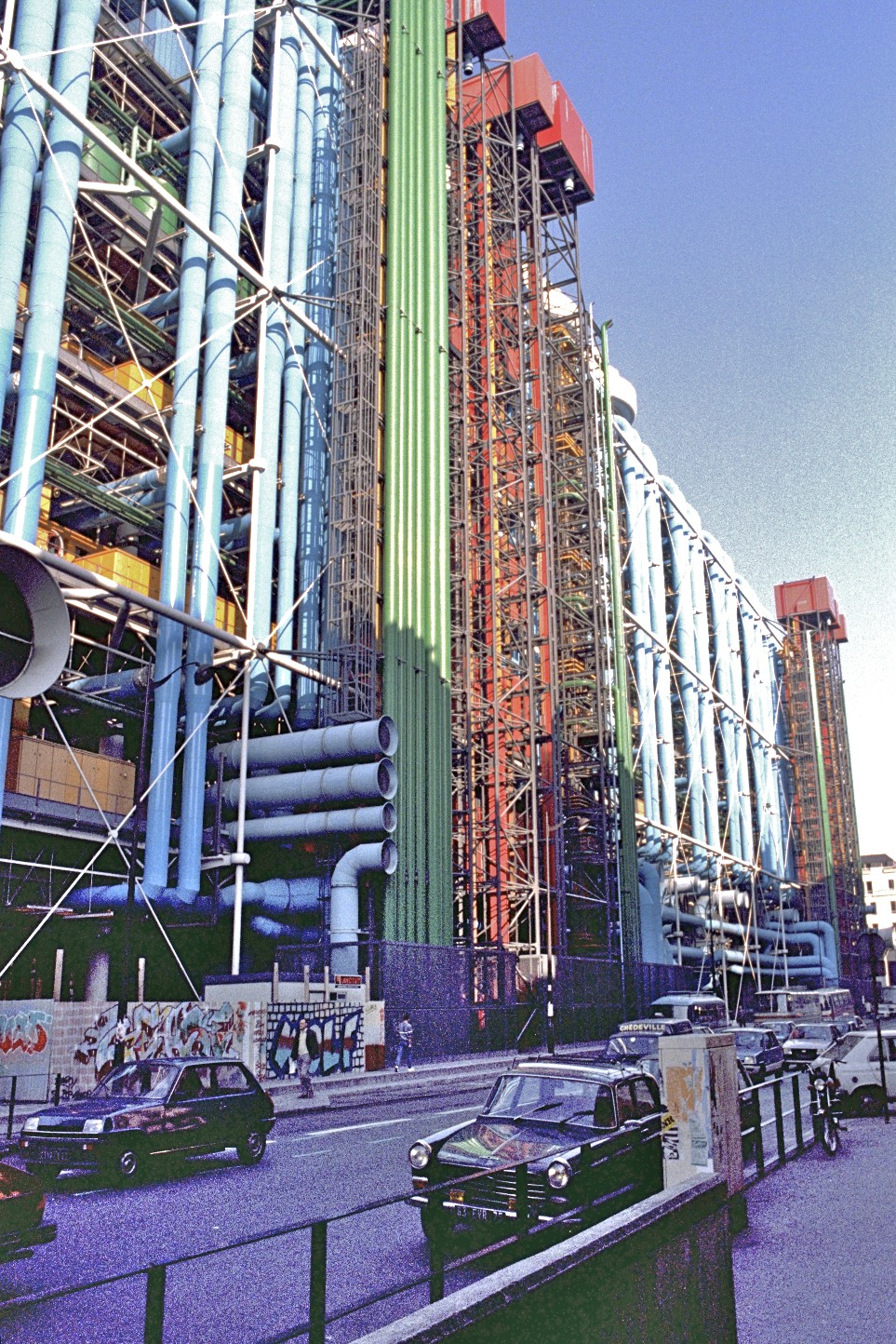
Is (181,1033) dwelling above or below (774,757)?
below

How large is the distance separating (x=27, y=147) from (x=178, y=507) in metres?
9.72

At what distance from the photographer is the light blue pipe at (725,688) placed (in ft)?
243

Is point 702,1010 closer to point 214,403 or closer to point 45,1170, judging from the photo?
point 214,403

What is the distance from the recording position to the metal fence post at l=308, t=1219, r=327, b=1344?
477 cm

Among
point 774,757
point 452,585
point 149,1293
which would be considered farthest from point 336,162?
point 774,757

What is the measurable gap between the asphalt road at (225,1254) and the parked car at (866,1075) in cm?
456

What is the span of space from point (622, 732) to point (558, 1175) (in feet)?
151

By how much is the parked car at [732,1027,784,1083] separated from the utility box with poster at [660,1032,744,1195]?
12749 millimetres

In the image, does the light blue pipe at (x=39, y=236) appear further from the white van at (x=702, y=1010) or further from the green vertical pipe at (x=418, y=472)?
the white van at (x=702, y=1010)

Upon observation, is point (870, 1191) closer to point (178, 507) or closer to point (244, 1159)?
point (244, 1159)

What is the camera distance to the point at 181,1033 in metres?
24.5

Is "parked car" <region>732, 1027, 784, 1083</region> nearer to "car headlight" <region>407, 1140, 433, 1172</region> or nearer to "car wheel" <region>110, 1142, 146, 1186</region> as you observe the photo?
"car wheel" <region>110, 1142, 146, 1186</region>

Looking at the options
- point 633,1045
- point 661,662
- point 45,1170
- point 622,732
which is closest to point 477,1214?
point 45,1170

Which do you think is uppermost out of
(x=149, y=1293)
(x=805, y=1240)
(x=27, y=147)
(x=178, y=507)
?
(x=27, y=147)
